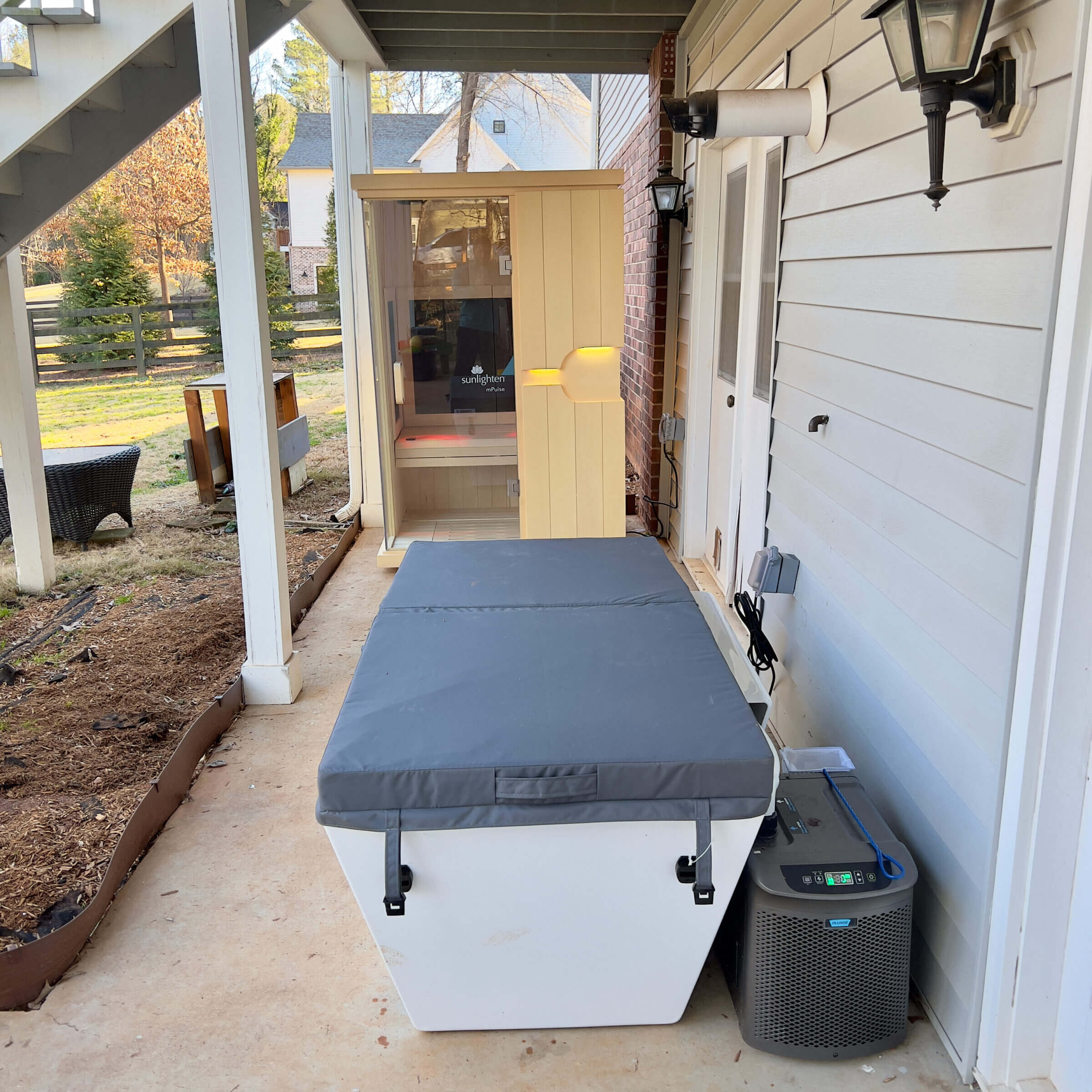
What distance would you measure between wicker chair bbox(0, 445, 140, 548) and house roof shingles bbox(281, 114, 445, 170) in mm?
16995

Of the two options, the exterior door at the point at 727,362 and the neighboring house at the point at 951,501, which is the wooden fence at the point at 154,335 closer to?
the exterior door at the point at 727,362

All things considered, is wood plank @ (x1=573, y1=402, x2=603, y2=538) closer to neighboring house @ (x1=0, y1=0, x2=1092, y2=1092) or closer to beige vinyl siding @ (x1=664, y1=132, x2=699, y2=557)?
neighboring house @ (x1=0, y1=0, x2=1092, y2=1092)

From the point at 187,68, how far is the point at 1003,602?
159 inches

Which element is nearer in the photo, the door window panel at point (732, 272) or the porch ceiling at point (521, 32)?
the door window panel at point (732, 272)

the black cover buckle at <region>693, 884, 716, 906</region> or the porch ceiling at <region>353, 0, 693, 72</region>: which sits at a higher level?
the porch ceiling at <region>353, 0, 693, 72</region>

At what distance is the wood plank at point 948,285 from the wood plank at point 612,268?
1.71 meters

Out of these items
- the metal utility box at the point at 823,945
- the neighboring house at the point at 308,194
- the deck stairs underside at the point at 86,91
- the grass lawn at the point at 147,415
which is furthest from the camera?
the neighboring house at the point at 308,194

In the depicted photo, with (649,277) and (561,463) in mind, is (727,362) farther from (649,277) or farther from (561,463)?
(649,277)

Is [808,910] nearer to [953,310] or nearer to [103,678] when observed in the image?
[953,310]

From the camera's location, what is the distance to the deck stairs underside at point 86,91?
3211mm

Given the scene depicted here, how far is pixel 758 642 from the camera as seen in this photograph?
3150 millimetres

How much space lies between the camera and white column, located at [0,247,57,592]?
438cm

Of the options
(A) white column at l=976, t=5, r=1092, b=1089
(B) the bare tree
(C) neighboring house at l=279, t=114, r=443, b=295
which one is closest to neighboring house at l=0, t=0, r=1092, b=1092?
(A) white column at l=976, t=5, r=1092, b=1089

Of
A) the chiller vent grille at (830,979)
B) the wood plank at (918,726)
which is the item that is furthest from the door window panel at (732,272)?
the chiller vent grille at (830,979)
